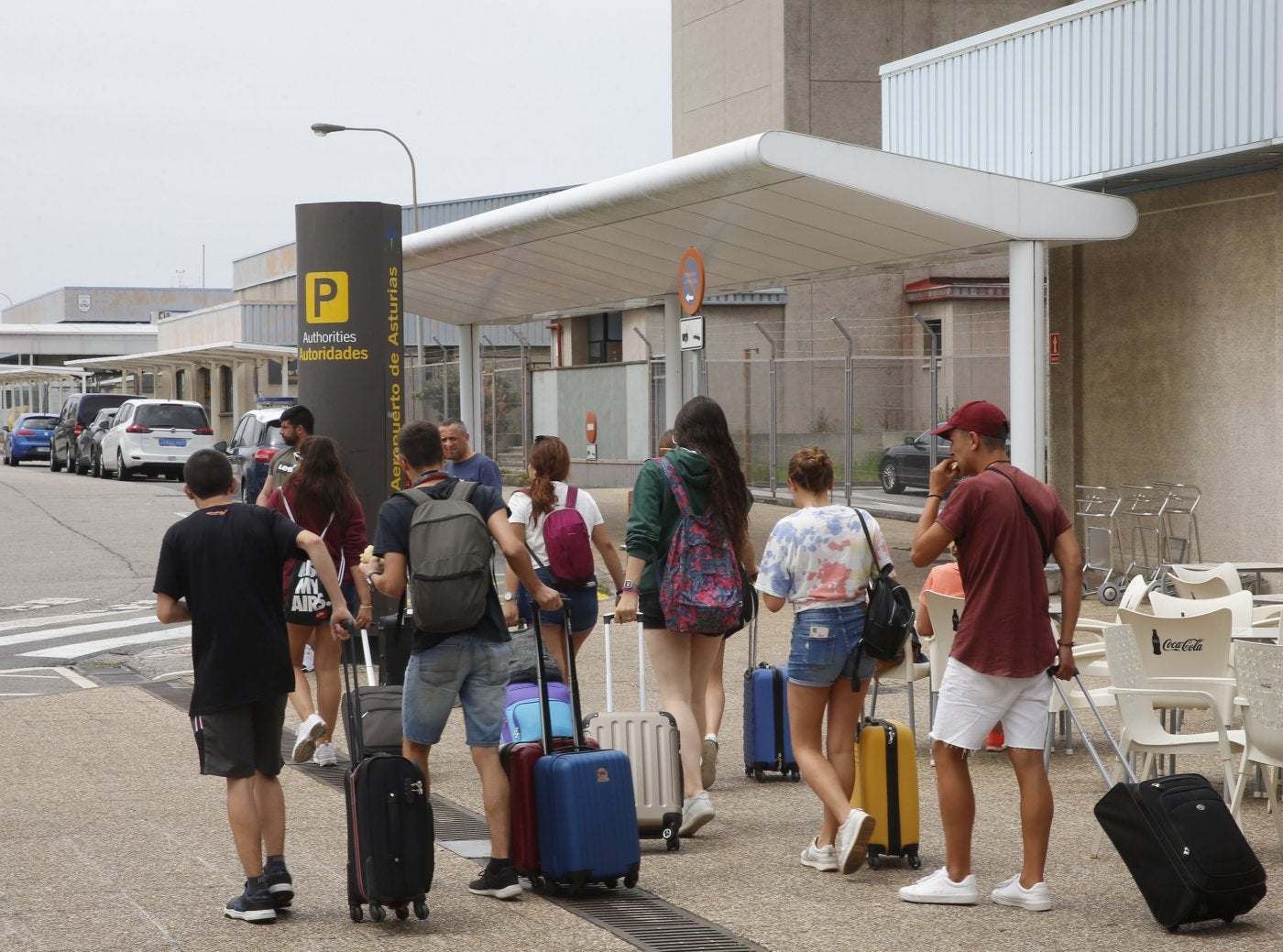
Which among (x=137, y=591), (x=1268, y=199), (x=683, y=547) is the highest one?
(x=1268, y=199)

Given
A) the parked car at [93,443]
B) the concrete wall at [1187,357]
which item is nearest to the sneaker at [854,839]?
the concrete wall at [1187,357]

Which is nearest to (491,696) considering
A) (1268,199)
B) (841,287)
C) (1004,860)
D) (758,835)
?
(758,835)

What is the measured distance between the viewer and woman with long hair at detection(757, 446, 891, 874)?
6492 millimetres

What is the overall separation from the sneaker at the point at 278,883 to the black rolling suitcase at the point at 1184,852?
113 inches

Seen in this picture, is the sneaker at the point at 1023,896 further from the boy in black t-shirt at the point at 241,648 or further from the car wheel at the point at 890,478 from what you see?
the car wheel at the point at 890,478

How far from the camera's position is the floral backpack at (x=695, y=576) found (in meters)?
7.12

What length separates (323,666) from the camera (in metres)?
8.80

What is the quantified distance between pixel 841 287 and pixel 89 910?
104ft

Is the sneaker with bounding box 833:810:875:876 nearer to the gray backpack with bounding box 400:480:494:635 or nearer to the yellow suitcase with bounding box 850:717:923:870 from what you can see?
the yellow suitcase with bounding box 850:717:923:870

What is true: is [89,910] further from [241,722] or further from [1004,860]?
[1004,860]

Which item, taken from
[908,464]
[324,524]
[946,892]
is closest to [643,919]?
[946,892]

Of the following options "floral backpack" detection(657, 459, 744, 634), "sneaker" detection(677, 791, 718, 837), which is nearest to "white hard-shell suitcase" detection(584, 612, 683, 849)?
"sneaker" detection(677, 791, 718, 837)

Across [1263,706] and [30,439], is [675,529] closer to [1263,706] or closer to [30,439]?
[1263,706]

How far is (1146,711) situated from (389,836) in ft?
10.7
